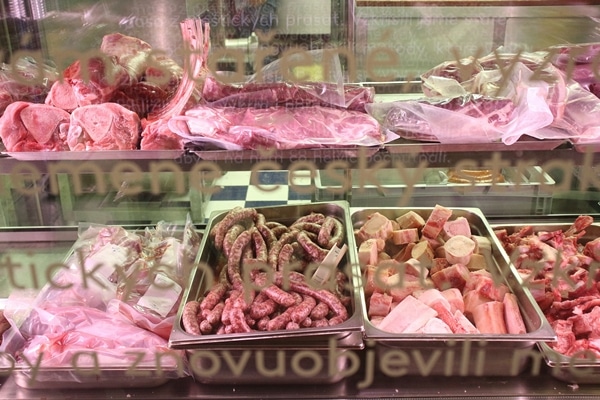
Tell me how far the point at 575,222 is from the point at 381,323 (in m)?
1.00

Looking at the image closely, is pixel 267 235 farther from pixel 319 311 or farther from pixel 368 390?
pixel 368 390

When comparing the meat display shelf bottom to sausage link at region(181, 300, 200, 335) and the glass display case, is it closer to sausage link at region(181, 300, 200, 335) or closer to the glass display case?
the glass display case

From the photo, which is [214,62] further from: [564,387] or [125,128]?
[564,387]

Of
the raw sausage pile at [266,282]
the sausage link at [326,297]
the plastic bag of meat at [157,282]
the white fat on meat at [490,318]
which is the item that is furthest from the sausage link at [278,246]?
the white fat on meat at [490,318]

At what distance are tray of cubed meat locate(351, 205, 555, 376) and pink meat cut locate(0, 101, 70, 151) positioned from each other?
1.12m

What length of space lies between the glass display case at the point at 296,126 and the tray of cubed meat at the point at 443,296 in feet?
0.04

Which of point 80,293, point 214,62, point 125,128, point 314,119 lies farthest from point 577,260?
point 80,293

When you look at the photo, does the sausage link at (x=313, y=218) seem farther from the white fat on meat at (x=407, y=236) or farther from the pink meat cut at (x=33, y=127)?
the pink meat cut at (x=33, y=127)

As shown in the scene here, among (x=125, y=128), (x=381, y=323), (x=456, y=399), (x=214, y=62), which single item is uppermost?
(x=214, y=62)

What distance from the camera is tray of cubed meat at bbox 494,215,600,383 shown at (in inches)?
75.2

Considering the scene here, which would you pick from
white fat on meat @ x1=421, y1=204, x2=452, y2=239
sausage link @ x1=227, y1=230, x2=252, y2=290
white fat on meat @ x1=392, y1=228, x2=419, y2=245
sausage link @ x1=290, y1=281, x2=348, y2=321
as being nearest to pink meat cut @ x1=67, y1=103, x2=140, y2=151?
sausage link @ x1=227, y1=230, x2=252, y2=290

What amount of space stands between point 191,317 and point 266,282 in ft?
0.92

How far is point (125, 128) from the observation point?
71.6 inches

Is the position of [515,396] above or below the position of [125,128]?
below
